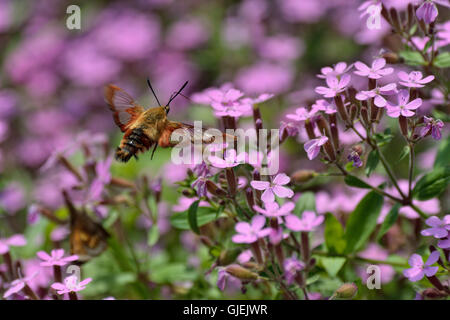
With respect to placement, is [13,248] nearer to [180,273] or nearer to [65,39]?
[180,273]

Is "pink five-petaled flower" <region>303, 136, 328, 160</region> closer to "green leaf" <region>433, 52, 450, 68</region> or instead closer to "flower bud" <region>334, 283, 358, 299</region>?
"flower bud" <region>334, 283, 358, 299</region>

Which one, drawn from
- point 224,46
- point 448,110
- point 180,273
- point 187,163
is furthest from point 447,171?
point 224,46

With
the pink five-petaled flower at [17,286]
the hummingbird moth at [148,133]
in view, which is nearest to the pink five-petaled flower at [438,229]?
the hummingbird moth at [148,133]

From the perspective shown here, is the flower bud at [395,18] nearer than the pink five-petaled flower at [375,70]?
No

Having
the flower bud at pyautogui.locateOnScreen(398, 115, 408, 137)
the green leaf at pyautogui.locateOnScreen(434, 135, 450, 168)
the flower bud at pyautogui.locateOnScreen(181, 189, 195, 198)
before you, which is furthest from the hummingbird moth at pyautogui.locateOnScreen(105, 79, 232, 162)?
the green leaf at pyautogui.locateOnScreen(434, 135, 450, 168)

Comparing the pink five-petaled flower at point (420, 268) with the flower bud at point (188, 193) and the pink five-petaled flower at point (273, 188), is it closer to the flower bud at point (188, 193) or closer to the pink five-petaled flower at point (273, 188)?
the pink five-petaled flower at point (273, 188)
